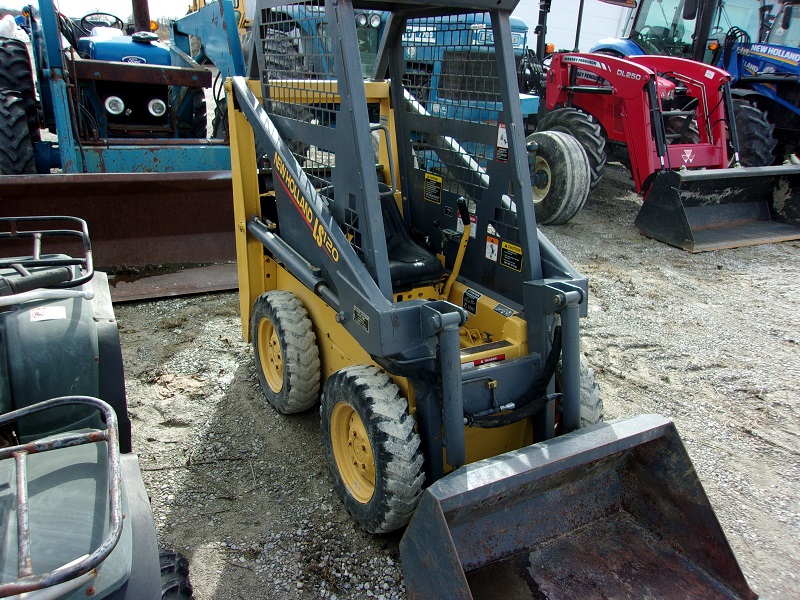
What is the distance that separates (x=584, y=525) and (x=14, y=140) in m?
4.86

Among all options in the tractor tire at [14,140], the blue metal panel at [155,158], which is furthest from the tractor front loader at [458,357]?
the tractor tire at [14,140]

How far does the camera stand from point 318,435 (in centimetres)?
315

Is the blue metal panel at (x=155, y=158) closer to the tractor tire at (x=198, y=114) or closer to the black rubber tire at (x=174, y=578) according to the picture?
the tractor tire at (x=198, y=114)

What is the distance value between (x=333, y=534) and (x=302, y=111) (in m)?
1.84

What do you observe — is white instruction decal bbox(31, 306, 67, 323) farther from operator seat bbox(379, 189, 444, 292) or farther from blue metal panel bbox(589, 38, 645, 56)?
blue metal panel bbox(589, 38, 645, 56)

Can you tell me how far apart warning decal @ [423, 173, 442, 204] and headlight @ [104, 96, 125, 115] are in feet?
12.6

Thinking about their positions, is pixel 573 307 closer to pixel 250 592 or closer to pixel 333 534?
pixel 333 534

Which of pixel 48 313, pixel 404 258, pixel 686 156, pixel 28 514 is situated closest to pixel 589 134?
pixel 686 156

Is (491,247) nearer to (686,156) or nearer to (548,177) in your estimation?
(548,177)

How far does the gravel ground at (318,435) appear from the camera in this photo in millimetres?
2402

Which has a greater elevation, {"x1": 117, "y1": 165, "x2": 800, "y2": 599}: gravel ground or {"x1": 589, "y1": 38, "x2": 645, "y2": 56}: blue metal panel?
{"x1": 589, "y1": 38, "x2": 645, "y2": 56}: blue metal panel

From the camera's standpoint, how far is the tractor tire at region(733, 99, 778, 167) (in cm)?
743

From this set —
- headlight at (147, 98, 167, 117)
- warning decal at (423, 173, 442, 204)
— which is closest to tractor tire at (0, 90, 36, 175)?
headlight at (147, 98, 167, 117)

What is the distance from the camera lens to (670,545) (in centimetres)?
227
